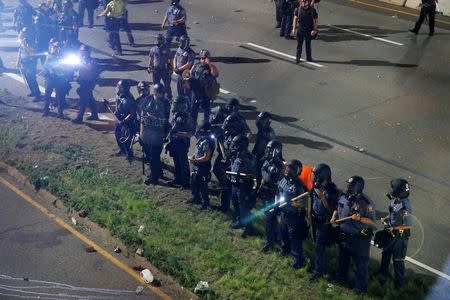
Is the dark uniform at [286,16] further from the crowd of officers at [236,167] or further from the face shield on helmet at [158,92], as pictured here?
the face shield on helmet at [158,92]

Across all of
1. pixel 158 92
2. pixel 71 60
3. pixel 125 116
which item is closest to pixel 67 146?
pixel 125 116

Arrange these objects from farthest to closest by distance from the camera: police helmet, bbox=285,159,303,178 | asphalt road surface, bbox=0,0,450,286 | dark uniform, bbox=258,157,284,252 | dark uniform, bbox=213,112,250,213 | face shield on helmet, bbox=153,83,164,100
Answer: asphalt road surface, bbox=0,0,450,286, face shield on helmet, bbox=153,83,164,100, dark uniform, bbox=213,112,250,213, dark uniform, bbox=258,157,284,252, police helmet, bbox=285,159,303,178

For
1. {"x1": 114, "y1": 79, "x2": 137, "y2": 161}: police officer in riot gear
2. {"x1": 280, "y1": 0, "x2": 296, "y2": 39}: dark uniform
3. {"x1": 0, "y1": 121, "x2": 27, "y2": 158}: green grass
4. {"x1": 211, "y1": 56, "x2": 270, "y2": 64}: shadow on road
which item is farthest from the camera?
{"x1": 280, "y1": 0, "x2": 296, "y2": 39}: dark uniform

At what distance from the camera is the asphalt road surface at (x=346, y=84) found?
11.6 m

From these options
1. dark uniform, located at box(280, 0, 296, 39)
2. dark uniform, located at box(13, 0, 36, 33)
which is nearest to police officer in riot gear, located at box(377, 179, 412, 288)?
dark uniform, located at box(280, 0, 296, 39)

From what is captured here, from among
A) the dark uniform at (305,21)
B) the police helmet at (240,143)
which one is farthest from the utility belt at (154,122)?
the dark uniform at (305,21)

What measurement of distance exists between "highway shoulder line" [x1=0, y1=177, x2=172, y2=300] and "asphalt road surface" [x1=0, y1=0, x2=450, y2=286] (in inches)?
157

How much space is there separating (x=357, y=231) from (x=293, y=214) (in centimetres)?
97

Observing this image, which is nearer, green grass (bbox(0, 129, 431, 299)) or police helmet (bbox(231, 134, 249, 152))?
green grass (bbox(0, 129, 431, 299))

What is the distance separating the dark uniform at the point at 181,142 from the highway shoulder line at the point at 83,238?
2111 mm

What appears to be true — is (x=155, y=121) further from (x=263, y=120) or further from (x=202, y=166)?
(x=263, y=120)

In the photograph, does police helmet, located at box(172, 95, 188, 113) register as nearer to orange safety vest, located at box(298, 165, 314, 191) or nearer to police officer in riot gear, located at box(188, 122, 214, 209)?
police officer in riot gear, located at box(188, 122, 214, 209)

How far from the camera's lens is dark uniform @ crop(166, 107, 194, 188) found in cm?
1041

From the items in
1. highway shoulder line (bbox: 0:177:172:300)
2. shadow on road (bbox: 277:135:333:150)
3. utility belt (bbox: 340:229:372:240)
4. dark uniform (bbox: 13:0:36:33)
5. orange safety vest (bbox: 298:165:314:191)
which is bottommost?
highway shoulder line (bbox: 0:177:172:300)
